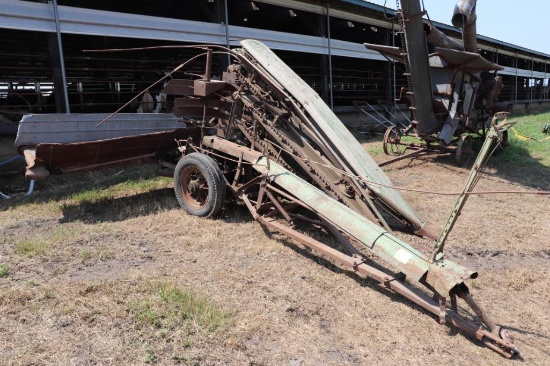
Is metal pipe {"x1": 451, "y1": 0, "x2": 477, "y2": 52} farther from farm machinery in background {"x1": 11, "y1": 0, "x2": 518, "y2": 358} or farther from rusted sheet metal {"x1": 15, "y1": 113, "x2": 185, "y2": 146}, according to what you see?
rusted sheet metal {"x1": 15, "y1": 113, "x2": 185, "y2": 146}

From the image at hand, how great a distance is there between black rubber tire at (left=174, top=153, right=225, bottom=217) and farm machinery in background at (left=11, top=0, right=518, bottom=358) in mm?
14

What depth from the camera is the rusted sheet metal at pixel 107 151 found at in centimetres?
551

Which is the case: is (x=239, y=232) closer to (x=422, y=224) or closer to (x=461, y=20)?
(x=422, y=224)

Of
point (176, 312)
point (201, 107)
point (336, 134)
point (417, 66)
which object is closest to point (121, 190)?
point (201, 107)

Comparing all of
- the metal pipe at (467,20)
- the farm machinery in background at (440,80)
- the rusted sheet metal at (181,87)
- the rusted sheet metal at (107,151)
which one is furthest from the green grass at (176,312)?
the metal pipe at (467,20)

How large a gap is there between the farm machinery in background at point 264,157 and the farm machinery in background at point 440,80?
464 centimetres

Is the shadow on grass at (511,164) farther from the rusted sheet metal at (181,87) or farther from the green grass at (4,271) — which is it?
the green grass at (4,271)

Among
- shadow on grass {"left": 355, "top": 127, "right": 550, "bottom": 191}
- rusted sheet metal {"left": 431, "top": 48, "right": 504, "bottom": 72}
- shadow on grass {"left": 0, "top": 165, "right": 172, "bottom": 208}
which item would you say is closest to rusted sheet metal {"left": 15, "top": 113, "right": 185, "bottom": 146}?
shadow on grass {"left": 0, "top": 165, "right": 172, "bottom": 208}

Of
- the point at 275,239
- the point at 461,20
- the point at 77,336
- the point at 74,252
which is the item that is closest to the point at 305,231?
the point at 275,239

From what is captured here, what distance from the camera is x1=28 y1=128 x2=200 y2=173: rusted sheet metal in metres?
5.51

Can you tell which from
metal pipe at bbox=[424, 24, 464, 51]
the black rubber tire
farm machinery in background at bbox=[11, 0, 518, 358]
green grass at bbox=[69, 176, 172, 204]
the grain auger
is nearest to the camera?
the grain auger

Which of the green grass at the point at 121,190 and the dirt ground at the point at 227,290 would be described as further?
the green grass at the point at 121,190

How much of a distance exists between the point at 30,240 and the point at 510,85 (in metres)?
36.0

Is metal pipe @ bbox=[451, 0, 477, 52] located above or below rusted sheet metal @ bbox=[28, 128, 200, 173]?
above
